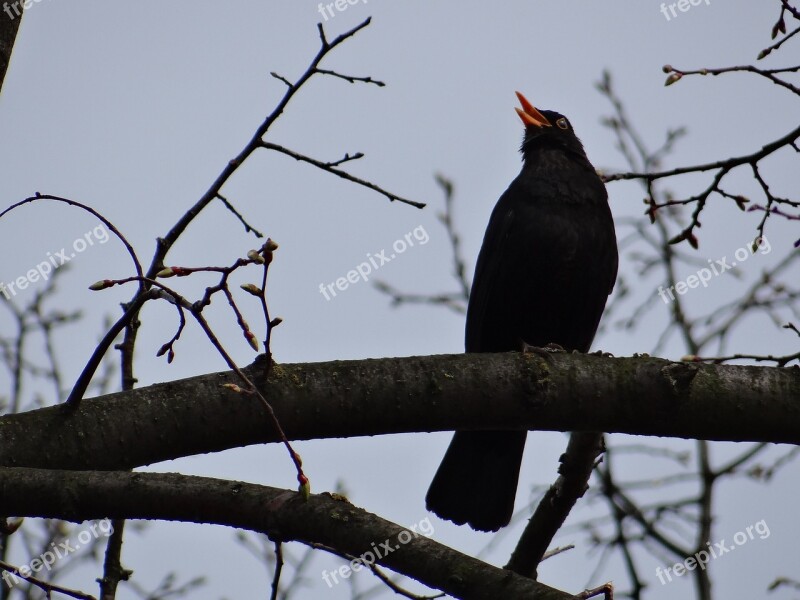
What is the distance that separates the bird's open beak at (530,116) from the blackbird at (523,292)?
2.31ft

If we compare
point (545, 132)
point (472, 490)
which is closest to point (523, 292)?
point (472, 490)

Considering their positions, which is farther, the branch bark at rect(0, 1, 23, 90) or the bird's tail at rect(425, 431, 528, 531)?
the bird's tail at rect(425, 431, 528, 531)

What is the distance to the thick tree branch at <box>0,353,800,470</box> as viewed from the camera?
7.95 ft

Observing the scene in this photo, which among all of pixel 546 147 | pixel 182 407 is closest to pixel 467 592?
pixel 182 407

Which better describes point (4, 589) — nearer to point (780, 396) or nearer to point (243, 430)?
point (243, 430)

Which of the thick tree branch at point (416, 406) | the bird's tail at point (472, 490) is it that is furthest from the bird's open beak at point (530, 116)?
the thick tree branch at point (416, 406)

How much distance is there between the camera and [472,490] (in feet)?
13.6

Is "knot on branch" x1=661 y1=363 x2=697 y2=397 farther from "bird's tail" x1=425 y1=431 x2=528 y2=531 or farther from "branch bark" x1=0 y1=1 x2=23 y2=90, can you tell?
"branch bark" x1=0 y1=1 x2=23 y2=90

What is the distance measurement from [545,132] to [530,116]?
24cm

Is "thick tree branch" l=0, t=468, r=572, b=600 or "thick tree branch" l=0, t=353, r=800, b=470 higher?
"thick tree branch" l=0, t=353, r=800, b=470

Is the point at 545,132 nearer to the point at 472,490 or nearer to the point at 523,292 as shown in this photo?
the point at 523,292

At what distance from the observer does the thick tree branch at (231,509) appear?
6.99ft

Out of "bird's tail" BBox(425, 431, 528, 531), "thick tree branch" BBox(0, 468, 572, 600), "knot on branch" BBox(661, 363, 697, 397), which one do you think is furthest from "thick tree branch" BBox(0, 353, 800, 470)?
"bird's tail" BBox(425, 431, 528, 531)

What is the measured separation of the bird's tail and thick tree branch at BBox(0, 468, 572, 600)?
6.54 feet
